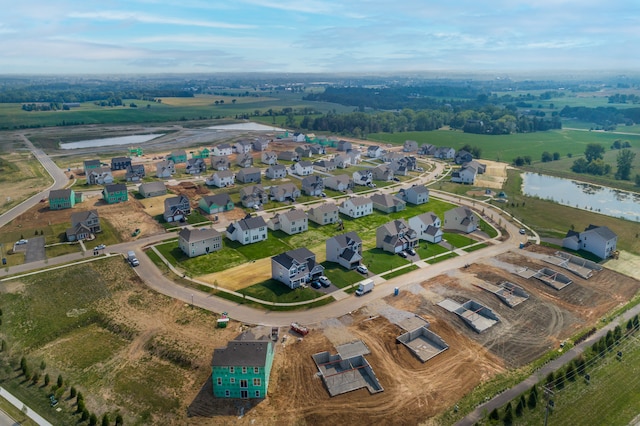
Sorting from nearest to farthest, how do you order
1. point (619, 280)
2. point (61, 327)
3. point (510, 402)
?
point (510, 402) < point (61, 327) < point (619, 280)

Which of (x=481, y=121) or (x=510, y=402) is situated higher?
(x=481, y=121)

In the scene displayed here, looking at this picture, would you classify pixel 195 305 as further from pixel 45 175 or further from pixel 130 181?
pixel 45 175

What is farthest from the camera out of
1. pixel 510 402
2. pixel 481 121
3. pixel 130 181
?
pixel 481 121

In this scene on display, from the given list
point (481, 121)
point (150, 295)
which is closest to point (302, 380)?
point (150, 295)

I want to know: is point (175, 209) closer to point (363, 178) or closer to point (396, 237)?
point (396, 237)

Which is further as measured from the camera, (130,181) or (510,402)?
(130,181)

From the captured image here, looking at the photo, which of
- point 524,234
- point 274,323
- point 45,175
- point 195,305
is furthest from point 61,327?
point 45,175

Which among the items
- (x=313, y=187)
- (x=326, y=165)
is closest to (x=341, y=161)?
(x=326, y=165)

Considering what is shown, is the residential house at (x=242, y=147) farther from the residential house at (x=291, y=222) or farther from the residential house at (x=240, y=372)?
the residential house at (x=240, y=372)
